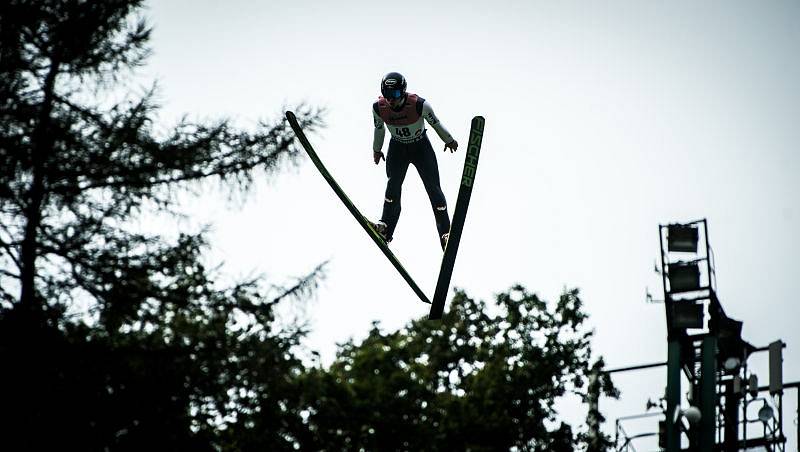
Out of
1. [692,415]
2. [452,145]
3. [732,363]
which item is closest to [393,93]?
[452,145]

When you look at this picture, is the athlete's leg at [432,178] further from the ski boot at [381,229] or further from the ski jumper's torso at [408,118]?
the ski boot at [381,229]

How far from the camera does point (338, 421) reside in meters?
23.3

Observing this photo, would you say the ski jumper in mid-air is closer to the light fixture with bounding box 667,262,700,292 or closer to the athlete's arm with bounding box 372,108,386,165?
the athlete's arm with bounding box 372,108,386,165

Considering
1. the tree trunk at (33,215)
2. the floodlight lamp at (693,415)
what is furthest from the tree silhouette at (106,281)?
the floodlight lamp at (693,415)

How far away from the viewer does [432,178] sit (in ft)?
39.7

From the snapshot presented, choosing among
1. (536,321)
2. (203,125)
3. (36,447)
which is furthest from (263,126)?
(536,321)

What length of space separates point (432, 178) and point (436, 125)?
0.75 m

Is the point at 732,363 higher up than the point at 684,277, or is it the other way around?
the point at 684,277

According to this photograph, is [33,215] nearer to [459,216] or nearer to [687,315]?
[459,216]

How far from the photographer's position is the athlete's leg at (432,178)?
1198 cm

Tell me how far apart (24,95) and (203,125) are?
2.12 meters

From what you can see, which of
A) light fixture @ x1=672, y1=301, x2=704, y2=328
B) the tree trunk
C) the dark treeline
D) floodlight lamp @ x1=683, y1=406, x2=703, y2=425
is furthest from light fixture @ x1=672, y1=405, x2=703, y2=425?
the tree trunk

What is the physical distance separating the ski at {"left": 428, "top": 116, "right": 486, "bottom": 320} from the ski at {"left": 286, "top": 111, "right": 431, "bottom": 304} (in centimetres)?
49

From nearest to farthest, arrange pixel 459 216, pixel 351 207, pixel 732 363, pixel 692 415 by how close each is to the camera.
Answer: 1. pixel 459 216
2. pixel 351 207
3. pixel 692 415
4. pixel 732 363
